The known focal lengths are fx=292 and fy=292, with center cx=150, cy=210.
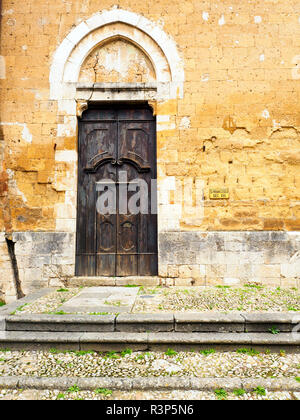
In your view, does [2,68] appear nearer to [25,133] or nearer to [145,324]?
[25,133]

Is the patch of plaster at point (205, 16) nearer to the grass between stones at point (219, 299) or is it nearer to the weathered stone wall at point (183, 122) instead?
the weathered stone wall at point (183, 122)

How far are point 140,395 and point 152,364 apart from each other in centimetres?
40

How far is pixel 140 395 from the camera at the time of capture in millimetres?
2352

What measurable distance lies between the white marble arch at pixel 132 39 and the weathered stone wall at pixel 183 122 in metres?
0.02

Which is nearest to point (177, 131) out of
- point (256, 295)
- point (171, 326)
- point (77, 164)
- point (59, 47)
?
point (77, 164)

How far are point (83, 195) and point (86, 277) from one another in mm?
1508

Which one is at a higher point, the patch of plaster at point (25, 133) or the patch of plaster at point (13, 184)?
the patch of plaster at point (25, 133)

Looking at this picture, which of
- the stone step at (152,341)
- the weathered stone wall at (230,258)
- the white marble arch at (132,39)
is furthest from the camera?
the white marble arch at (132,39)

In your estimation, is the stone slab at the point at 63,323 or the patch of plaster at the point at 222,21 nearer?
the stone slab at the point at 63,323

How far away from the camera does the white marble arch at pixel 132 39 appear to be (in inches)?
212

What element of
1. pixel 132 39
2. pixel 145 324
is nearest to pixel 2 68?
pixel 132 39

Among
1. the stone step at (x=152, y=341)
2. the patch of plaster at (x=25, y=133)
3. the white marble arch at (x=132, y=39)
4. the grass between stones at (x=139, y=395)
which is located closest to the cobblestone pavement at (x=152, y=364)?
the stone step at (x=152, y=341)

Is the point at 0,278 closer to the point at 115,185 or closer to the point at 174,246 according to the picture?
the point at 115,185

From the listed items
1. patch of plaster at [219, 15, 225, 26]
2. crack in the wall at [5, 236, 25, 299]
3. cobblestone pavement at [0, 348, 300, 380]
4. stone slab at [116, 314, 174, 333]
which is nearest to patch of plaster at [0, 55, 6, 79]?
crack in the wall at [5, 236, 25, 299]
